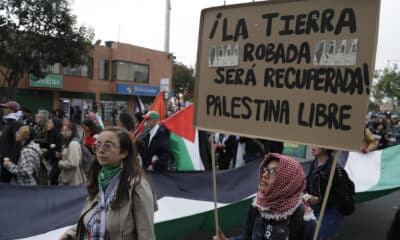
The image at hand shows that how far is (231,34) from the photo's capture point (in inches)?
97.4

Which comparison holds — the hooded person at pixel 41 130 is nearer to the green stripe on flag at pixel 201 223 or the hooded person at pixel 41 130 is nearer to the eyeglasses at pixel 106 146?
the green stripe on flag at pixel 201 223

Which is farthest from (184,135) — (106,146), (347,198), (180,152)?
(106,146)

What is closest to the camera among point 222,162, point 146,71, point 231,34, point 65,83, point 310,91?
point 310,91

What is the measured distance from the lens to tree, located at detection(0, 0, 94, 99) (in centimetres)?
1822

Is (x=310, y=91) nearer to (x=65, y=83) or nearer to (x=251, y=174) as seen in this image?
(x=251, y=174)

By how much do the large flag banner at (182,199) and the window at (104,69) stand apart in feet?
95.1

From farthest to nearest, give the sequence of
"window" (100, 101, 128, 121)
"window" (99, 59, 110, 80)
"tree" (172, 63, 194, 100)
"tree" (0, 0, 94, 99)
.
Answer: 1. "tree" (172, 63, 194, 100)
2. "window" (100, 101, 128, 121)
3. "window" (99, 59, 110, 80)
4. "tree" (0, 0, 94, 99)

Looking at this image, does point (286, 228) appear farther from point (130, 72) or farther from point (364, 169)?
point (130, 72)

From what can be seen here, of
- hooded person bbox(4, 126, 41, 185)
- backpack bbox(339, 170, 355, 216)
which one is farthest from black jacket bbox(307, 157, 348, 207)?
hooded person bbox(4, 126, 41, 185)

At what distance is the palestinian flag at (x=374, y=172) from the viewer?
210 inches

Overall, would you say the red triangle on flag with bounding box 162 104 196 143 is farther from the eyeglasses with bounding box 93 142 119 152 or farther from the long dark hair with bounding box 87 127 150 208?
the eyeglasses with bounding box 93 142 119 152

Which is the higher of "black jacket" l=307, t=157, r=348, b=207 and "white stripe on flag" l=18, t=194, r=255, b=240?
"black jacket" l=307, t=157, r=348, b=207

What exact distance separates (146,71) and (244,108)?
34.3 metres

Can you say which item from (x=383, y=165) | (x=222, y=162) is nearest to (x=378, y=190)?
(x=383, y=165)
